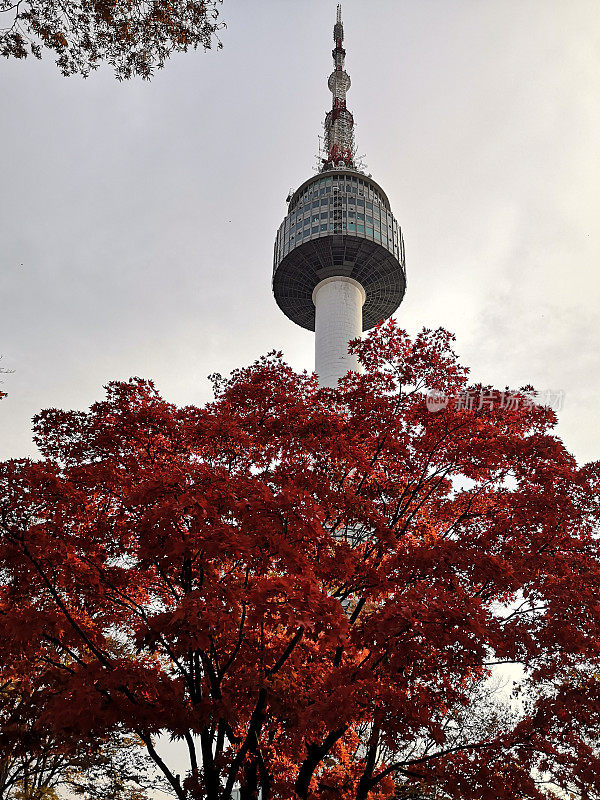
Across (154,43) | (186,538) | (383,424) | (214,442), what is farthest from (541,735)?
(154,43)

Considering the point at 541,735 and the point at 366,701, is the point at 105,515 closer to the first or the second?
the point at 366,701

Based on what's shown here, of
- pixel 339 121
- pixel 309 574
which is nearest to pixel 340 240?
pixel 339 121

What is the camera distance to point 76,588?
376 inches

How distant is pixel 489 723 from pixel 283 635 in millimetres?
12191

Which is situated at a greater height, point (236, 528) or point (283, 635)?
point (236, 528)

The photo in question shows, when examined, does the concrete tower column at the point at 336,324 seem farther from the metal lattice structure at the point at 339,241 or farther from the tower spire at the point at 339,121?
the tower spire at the point at 339,121

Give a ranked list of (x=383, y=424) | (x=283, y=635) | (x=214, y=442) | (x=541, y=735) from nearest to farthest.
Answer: (x=541, y=735) → (x=283, y=635) → (x=214, y=442) → (x=383, y=424)

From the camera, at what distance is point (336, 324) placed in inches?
2386

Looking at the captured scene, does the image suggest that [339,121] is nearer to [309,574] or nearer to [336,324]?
[336,324]

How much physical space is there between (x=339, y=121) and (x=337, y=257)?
960 inches

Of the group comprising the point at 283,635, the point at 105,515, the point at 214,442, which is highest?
the point at 214,442

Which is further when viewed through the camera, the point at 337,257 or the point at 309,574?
the point at 337,257

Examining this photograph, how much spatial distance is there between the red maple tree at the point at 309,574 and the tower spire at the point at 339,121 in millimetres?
65778

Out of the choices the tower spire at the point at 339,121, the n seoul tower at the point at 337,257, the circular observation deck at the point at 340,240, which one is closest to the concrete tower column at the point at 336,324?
the n seoul tower at the point at 337,257
